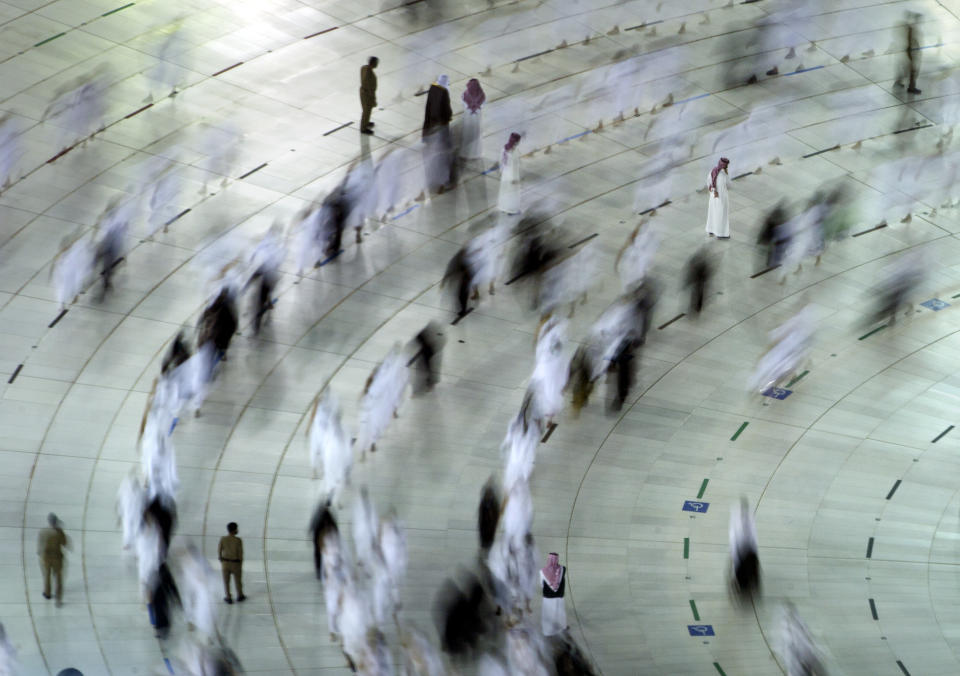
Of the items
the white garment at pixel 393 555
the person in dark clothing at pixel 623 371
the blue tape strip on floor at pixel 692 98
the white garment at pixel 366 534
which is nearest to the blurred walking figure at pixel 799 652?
the white garment at pixel 393 555

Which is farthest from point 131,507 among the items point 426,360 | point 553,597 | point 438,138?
point 438,138

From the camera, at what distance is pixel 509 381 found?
78.3 feet

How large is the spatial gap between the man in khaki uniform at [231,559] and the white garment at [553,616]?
3.96m

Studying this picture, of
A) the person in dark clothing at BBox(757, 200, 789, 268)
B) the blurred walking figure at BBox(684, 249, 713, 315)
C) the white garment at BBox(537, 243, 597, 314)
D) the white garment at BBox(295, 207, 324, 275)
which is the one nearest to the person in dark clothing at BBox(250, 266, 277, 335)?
the white garment at BBox(295, 207, 324, 275)

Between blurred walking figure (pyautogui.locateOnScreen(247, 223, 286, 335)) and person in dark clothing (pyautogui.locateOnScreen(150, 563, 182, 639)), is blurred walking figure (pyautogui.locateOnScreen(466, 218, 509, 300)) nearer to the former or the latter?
blurred walking figure (pyautogui.locateOnScreen(247, 223, 286, 335))

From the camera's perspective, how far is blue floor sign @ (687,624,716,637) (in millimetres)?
18877

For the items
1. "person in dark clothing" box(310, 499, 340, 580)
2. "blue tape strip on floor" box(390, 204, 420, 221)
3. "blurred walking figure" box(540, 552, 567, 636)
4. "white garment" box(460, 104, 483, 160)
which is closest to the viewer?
"blurred walking figure" box(540, 552, 567, 636)

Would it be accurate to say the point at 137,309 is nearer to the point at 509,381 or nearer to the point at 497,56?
the point at 509,381

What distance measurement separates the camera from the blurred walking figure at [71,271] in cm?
2478

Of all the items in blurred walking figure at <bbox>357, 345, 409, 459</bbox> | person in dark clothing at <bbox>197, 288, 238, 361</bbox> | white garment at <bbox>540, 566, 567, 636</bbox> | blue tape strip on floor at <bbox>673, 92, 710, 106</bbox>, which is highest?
blue tape strip on floor at <bbox>673, 92, 710, 106</bbox>

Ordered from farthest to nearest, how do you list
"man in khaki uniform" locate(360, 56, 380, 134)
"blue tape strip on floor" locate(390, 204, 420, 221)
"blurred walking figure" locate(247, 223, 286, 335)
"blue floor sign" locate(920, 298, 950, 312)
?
"man in khaki uniform" locate(360, 56, 380, 134) → "blue tape strip on floor" locate(390, 204, 420, 221) → "blue floor sign" locate(920, 298, 950, 312) → "blurred walking figure" locate(247, 223, 286, 335)

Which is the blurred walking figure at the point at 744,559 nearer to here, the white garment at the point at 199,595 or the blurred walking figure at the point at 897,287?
the white garment at the point at 199,595

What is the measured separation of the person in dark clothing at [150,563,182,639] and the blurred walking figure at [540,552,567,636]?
4.70m

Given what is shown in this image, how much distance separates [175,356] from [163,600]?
531 centimetres
